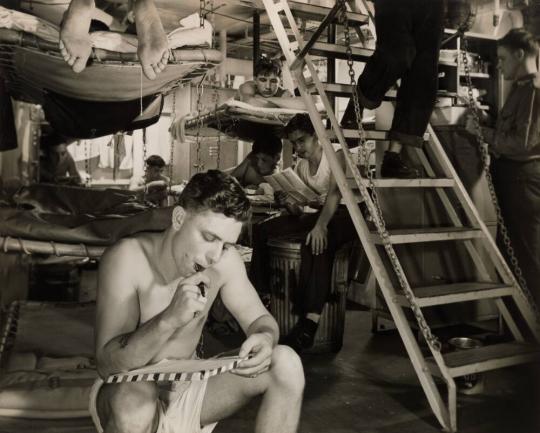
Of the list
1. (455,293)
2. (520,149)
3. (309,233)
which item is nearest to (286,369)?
(455,293)

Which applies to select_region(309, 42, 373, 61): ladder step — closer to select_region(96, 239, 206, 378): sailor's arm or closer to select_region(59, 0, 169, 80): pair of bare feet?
select_region(59, 0, 169, 80): pair of bare feet

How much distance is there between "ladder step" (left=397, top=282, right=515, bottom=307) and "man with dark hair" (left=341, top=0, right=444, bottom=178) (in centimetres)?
73

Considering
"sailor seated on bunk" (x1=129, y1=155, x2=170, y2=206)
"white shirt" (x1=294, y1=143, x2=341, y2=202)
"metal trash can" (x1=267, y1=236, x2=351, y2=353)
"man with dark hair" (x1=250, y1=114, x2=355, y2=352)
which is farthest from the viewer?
"sailor seated on bunk" (x1=129, y1=155, x2=170, y2=206)

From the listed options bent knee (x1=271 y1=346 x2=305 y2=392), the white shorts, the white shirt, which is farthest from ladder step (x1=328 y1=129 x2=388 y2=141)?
the white shorts

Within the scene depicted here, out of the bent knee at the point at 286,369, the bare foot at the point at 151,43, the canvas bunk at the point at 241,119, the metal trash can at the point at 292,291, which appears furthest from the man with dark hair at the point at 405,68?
the bent knee at the point at 286,369

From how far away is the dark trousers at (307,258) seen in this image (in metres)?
3.77

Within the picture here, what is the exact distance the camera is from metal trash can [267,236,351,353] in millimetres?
3850

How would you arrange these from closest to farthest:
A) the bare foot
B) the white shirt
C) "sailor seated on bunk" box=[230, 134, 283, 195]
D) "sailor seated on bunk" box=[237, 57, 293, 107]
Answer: the bare foot → the white shirt → "sailor seated on bunk" box=[237, 57, 293, 107] → "sailor seated on bunk" box=[230, 134, 283, 195]

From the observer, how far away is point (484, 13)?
133 inches

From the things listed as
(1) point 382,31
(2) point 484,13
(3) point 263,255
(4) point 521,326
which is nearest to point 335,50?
(1) point 382,31

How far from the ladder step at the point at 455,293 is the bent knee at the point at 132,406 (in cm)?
152

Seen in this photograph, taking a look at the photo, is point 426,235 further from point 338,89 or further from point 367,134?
point 338,89

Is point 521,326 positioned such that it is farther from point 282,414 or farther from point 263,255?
point 282,414

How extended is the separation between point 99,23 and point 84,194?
4.24ft
